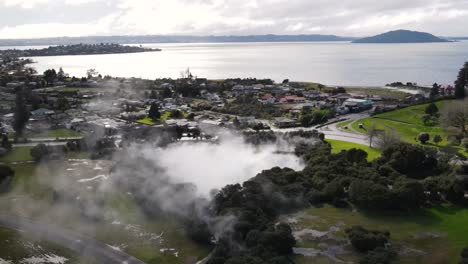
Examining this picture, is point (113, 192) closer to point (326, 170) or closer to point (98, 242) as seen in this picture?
point (98, 242)

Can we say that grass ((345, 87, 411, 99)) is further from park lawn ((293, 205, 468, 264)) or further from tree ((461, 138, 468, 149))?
park lawn ((293, 205, 468, 264))

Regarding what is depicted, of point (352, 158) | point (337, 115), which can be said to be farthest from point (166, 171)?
point (337, 115)

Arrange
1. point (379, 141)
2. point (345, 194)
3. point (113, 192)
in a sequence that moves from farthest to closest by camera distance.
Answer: point (379, 141), point (113, 192), point (345, 194)

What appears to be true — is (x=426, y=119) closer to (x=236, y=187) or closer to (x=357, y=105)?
(x=357, y=105)

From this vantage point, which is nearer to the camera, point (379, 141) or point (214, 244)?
point (214, 244)

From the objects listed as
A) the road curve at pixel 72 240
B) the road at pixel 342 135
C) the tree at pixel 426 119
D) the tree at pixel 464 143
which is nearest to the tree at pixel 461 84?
the tree at pixel 426 119

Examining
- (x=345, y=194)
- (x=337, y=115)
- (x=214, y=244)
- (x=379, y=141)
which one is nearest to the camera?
(x=214, y=244)

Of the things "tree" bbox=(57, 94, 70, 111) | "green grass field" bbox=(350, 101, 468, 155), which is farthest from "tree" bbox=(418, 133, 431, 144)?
"tree" bbox=(57, 94, 70, 111)
